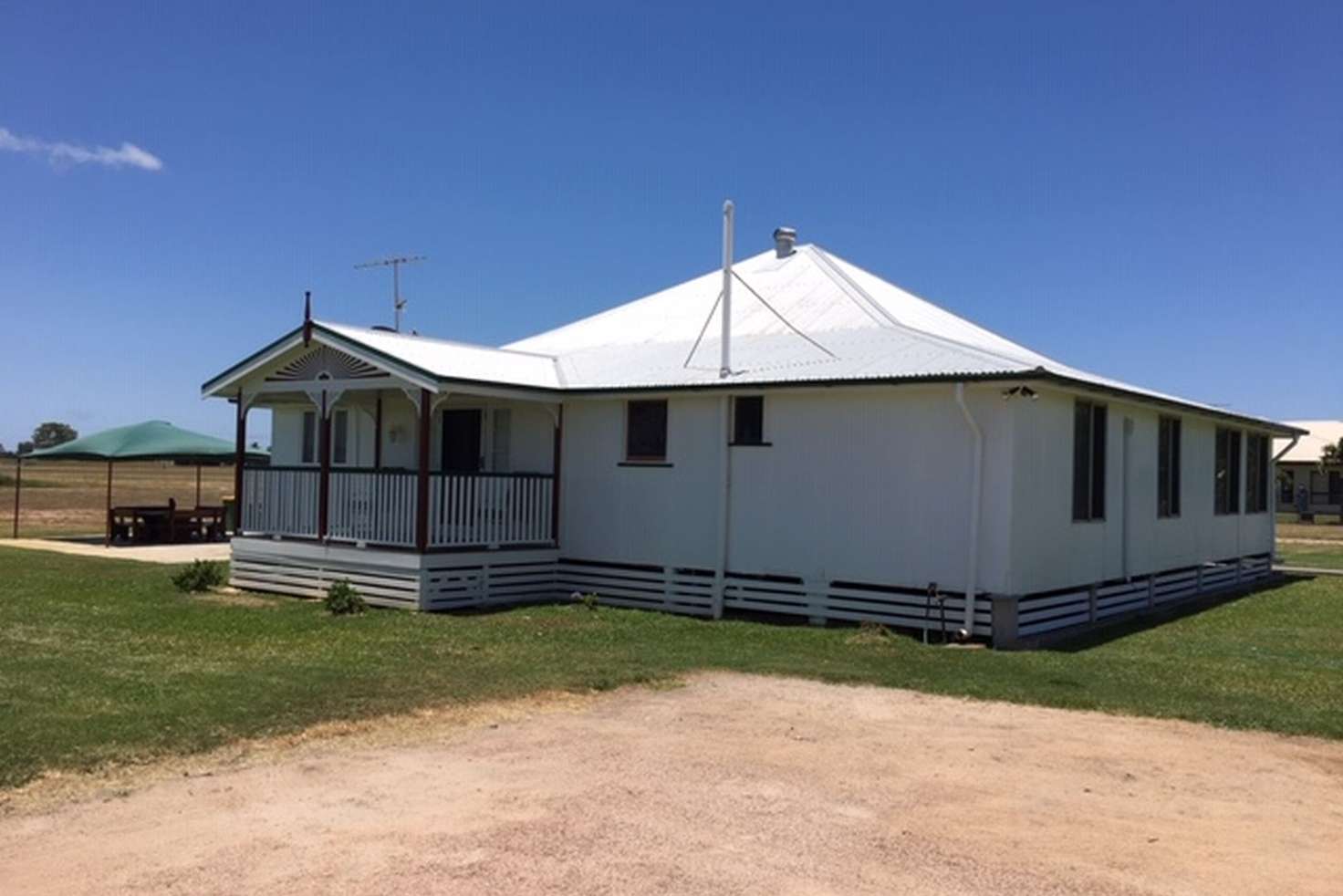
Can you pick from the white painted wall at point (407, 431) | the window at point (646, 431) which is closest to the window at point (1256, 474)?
the window at point (646, 431)

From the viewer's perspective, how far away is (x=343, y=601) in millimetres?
14344

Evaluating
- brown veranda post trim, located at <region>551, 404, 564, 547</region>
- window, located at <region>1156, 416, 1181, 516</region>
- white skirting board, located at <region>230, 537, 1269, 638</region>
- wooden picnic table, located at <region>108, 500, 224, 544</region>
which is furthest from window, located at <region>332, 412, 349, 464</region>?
window, located at <region>1156, 416, 1181, 516</region>

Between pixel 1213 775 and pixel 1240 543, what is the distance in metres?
15.0

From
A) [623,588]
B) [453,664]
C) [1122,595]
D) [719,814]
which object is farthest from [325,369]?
[719,814]

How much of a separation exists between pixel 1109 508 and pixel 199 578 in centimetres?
1228

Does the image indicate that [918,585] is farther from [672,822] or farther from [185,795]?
[185,795]

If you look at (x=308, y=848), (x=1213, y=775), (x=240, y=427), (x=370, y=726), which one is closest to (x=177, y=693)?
(x=370, y=726)

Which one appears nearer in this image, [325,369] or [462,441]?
[325,369]

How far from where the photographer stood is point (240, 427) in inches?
674

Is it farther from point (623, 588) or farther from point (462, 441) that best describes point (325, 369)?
point (623, 588)

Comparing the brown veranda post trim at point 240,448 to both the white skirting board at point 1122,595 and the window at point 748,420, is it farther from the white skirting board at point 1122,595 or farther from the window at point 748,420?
the white skirting board at point 1122,595

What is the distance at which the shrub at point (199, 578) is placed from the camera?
16.8 metres

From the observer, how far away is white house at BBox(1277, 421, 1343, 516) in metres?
51.4

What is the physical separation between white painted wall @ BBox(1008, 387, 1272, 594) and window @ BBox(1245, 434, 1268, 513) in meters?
1.61
